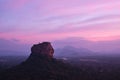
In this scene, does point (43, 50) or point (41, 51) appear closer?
point (41, 51)

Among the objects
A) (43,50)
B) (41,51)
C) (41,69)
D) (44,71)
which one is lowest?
(44,71)

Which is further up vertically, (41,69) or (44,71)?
(41,69)

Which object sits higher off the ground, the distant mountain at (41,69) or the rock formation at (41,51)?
the rock formation at (41,51)

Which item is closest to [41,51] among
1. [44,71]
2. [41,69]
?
[41,69]

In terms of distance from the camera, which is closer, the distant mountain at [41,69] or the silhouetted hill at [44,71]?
the distant mountain at [41,69]

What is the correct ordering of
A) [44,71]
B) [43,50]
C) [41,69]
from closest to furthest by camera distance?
[44,71] → [41,69] → [43,50]

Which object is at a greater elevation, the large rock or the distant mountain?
the large rock

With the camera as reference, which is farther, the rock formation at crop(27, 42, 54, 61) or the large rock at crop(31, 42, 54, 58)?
the large rock at crop(31, 42, 54, 58)

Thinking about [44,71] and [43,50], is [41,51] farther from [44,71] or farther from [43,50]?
[44,71]

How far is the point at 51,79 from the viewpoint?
9594 cm

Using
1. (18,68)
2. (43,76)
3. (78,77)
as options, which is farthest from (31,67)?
(78,77)

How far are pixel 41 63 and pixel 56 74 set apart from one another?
50.5 feet

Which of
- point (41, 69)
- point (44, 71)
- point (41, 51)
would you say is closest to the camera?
point (44, 71)

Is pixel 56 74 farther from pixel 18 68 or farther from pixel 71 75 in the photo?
pixel 18 68
